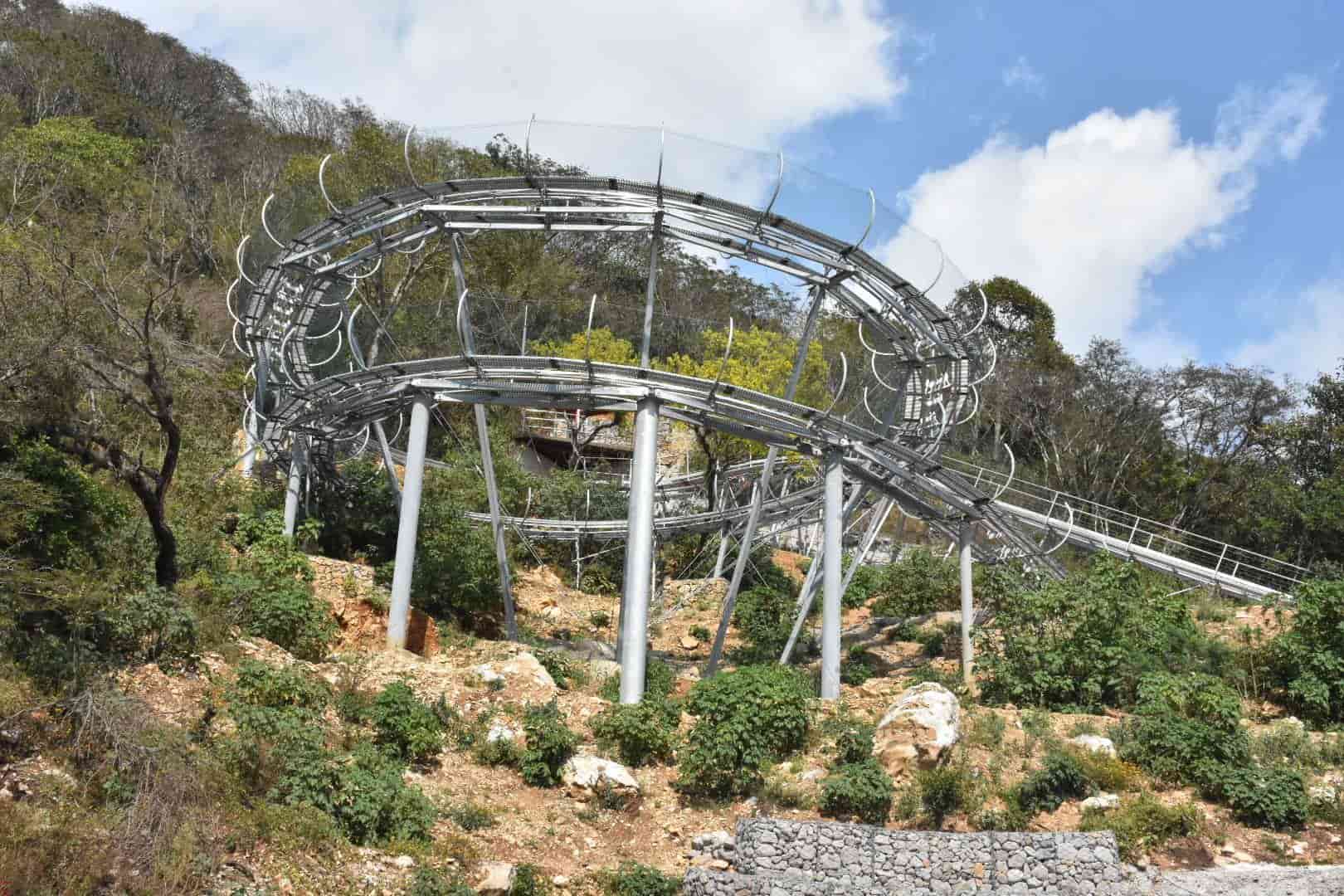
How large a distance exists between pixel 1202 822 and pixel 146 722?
536 inches

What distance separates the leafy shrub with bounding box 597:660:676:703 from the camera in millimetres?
19578

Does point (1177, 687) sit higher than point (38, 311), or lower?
lower

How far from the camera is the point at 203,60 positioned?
69000 mm

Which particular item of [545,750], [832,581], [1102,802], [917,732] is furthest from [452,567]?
[1102,802]

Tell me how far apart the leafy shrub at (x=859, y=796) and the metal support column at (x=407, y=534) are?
8.26 metres

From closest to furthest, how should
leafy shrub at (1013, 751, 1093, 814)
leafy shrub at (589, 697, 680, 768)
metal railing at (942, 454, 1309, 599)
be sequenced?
leafy shrub at (1013, 751, 1093, 814)
leafy shrub at (589, 697, 680, 768)
metal railing at (942, 454, 1309, 599)

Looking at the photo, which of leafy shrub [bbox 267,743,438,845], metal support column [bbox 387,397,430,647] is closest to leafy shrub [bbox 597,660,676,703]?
metal support column [bbox 387,397,430,647]

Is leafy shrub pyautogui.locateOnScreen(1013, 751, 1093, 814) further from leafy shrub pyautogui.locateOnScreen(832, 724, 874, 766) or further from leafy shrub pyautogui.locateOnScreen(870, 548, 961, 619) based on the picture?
leafy shrub pyautogui.locateOnScreen(870, 548, 961, 619)

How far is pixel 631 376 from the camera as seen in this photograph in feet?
69.2

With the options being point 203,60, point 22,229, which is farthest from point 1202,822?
point 203,60

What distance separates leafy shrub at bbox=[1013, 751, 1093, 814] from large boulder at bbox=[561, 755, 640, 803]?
5.34 metres

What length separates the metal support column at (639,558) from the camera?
19.2 m

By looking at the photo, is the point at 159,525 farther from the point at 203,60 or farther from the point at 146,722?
the point at 203,60

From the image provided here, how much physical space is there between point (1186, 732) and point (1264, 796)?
1.49 meters
